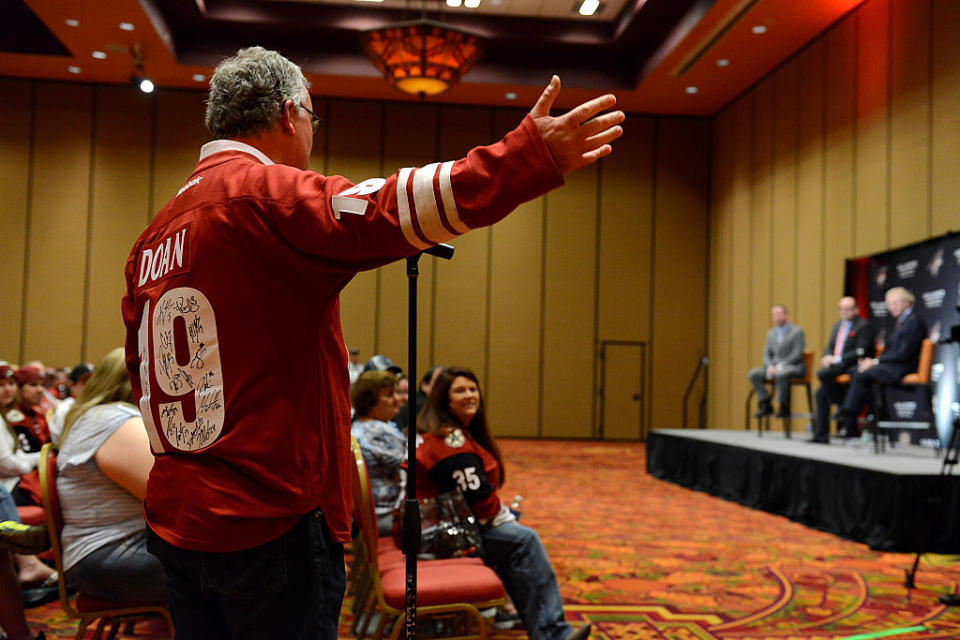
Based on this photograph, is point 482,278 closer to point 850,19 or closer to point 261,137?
point 850,19

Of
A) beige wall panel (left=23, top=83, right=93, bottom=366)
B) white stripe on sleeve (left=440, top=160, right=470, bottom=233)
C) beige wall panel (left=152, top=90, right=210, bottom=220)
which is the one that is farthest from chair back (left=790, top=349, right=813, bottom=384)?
beige wall panel (left=23, top=83, right=93, bottom=366)

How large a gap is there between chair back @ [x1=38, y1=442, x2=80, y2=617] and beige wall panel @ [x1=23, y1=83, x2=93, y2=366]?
11.5 meters

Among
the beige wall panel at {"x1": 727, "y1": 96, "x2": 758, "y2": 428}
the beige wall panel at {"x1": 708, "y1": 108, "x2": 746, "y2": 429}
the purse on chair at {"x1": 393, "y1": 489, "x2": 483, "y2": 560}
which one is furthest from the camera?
the beige wall panel at {"x1": 708, "y1": 108, "x2": 746, "y2": 429}

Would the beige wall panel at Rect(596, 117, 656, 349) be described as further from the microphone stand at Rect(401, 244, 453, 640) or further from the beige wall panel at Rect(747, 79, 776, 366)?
the microphone stand at Rect(401, 244, 453, 640)

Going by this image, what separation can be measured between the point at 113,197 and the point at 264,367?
13486 mm

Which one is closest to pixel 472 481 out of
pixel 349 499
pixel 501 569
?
pixel 501 569

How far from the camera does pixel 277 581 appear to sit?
3.84 feet

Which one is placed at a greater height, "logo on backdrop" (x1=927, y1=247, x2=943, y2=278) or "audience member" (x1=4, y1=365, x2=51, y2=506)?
"logo on backdrop" (x1=927, y1=247, x2=943, y2=278)

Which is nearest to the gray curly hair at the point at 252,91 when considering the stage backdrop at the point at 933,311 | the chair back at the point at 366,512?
the chair back at the point at 366,512

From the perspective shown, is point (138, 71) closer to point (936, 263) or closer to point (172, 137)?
point (172, 137)

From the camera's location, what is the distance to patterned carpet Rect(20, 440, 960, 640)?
3709 millimetres

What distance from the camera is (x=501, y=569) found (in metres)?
3.21

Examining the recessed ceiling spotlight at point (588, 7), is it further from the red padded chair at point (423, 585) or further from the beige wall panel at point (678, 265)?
the red padded chair at point (423, 585)

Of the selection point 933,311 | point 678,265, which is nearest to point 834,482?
point 933,311
